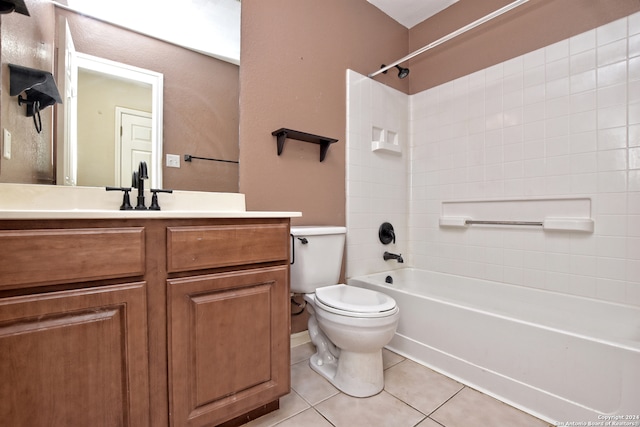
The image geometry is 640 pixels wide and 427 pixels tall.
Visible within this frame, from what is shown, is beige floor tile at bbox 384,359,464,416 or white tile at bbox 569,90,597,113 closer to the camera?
beige floor tile at bbox 384,359,464,416

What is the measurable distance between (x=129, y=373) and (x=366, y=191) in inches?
69.1

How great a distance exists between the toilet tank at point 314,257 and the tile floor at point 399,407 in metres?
0.49

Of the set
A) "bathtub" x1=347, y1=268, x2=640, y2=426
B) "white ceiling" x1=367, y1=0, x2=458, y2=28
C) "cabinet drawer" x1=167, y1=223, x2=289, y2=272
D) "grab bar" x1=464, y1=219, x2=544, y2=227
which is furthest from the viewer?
"white ceiling" x1=367, y1=0, x2=458, y2=28

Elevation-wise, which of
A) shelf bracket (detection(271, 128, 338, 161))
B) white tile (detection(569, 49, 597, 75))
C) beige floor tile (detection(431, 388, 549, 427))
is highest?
white tile (detection(569, 49, 597, 75))

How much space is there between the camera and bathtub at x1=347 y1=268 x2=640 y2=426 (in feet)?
3.58

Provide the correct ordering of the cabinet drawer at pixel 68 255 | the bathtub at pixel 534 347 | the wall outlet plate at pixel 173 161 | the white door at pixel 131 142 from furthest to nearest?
the wall outlet plate at pixel 173 161
the white door at pixel 131 142
the bathtub at pixel 534 347
the cabinet drawer at pixel 68 255

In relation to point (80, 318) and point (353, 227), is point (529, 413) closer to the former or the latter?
point (353, 227)

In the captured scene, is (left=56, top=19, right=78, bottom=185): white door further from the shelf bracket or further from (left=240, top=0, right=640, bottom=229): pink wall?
the shelf bracket

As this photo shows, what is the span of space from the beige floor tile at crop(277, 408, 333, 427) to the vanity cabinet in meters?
0.11

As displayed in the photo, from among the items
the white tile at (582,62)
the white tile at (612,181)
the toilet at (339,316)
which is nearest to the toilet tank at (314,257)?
the toilet at (339,316)

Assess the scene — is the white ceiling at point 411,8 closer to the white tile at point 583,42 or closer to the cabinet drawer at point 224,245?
the white tile at point 583,42

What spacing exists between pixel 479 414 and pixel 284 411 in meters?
0.84

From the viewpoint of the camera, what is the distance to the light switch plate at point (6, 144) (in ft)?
3.20

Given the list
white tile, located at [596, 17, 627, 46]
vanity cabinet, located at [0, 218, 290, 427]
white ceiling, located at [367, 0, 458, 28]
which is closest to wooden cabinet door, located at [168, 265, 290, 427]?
vanity cabinet, located at [0, 218, 290, 427]
